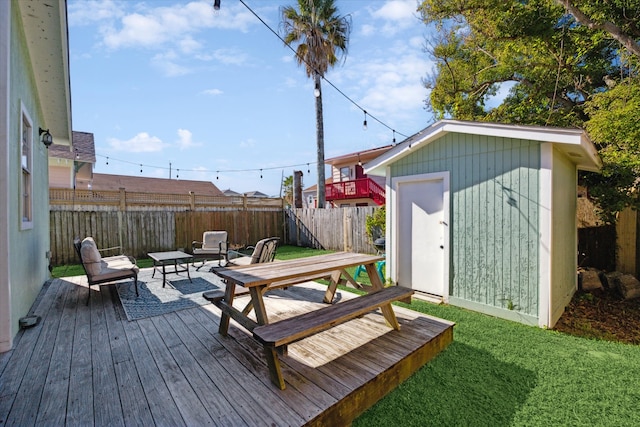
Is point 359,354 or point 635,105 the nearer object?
point 359,354

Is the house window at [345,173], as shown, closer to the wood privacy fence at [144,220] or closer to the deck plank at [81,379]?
the wood privacy fence at [144,220]

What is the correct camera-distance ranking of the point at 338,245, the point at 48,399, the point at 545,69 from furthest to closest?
the point at 338,245, the point at 545,69, the point at 48,399

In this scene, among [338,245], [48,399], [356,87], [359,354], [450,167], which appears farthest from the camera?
[338,245]

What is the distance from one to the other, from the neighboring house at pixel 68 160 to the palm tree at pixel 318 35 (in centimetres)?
871

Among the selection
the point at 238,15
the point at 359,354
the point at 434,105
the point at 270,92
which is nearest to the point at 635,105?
the point at 434,105

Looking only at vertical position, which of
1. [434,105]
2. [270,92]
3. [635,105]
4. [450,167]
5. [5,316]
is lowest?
[5,316]

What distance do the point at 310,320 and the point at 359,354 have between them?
27.0 inches

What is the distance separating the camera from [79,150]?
10586 millimetres

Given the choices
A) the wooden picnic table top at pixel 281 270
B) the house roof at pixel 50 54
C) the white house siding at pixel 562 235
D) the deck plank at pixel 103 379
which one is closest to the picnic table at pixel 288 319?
the wooden picnic table top at pixel 281 270

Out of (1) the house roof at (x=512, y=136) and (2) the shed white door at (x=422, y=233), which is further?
(2) the shed white door at (x=422, y=233)

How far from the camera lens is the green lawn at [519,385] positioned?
2023mm

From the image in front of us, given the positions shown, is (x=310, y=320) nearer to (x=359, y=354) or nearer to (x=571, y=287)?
(x=359, y=354)

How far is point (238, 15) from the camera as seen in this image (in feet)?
16.5

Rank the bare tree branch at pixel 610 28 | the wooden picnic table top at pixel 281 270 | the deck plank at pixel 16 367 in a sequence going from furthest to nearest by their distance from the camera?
the bare tree branch at pixel 610 28 < the wooden picnic table top at pixel 281 270 < the deck plank at pixel 16 367
